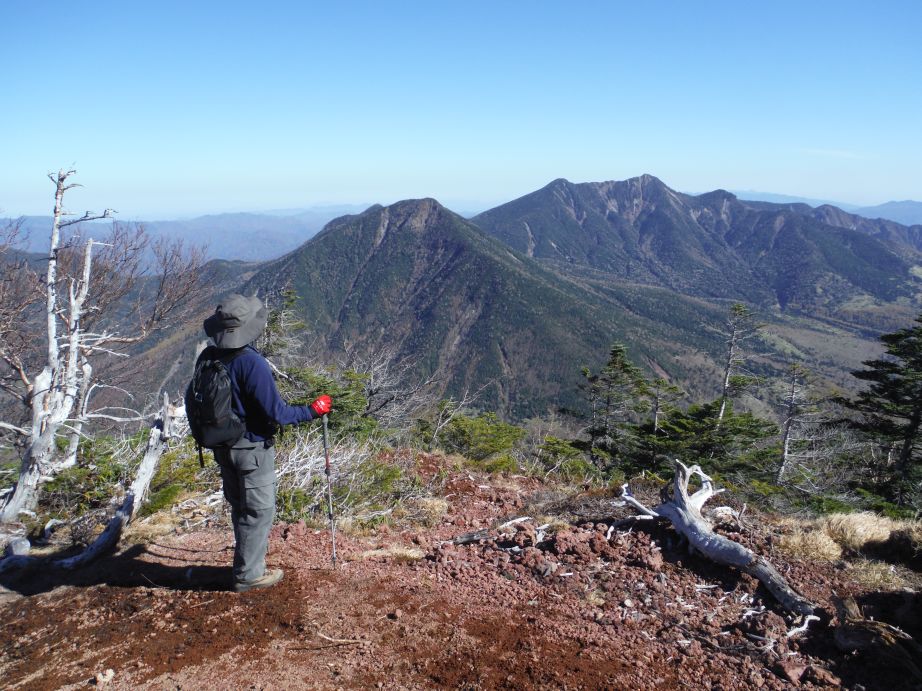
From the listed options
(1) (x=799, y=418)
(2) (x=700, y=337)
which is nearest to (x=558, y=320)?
(2) (x=700, y=337)

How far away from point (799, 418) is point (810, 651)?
68.8 feet

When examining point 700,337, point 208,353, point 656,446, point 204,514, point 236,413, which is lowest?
point 700,337

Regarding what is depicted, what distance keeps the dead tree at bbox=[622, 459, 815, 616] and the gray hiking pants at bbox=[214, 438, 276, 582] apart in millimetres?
3274

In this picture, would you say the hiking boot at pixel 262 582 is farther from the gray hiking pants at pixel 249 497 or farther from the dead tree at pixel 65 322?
the dead tree at pixel 65 322

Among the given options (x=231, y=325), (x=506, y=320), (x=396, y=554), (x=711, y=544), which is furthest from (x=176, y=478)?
(x=506, y=320)

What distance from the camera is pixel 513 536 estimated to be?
4.93 m

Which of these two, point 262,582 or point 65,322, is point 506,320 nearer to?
point 65,322

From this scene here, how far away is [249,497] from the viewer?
3555 millimetres

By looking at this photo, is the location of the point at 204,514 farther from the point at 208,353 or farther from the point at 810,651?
the point at 810,651

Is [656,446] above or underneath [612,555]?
underneath

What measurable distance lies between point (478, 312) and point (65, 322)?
14673cm

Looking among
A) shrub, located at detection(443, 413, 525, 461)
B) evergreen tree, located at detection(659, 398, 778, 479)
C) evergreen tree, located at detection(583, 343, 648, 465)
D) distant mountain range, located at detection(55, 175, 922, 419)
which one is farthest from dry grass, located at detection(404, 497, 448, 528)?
distant mountain range, located at detection(55, 175, 922, 419)

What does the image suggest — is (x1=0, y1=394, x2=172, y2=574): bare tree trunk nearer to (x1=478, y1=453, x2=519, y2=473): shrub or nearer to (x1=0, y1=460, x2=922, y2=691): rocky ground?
(x1=0, y1=460, x2=922, y2=691): rocky ground

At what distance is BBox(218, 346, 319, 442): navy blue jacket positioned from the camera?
3.37 m
